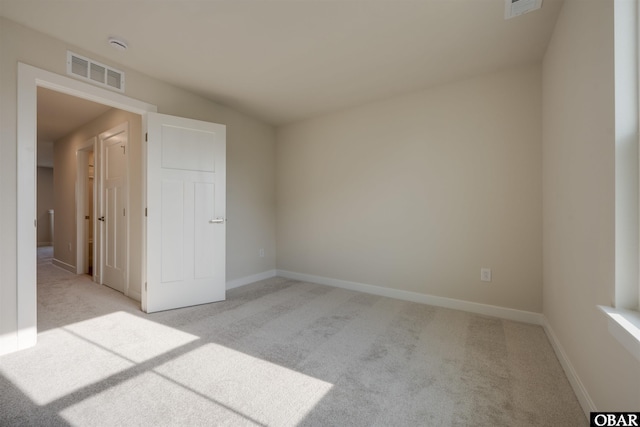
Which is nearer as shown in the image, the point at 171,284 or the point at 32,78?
the point at 32,78

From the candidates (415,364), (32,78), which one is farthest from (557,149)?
(32,78)

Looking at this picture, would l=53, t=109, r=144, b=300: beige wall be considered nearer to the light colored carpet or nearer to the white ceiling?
the light colored carpet

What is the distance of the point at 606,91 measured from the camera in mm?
1223

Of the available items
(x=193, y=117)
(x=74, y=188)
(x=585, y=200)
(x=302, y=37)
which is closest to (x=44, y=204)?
(x=74, y=188)

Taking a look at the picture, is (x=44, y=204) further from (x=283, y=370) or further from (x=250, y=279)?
(x=283, y=370)

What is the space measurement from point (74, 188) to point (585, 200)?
6.48 meters

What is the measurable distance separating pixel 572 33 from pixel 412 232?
2104 millimetres

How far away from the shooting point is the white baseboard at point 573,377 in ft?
4.58

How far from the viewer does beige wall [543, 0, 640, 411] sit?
1.18m

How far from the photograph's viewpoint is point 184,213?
3059 mm

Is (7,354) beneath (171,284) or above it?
beneath

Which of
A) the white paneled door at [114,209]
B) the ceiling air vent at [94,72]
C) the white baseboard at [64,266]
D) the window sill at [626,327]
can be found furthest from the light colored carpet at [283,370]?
the ceiling air vent at [94,72]

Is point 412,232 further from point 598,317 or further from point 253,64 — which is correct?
point 253,64

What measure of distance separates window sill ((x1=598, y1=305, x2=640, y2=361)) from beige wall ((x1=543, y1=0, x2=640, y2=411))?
0.08 meters
